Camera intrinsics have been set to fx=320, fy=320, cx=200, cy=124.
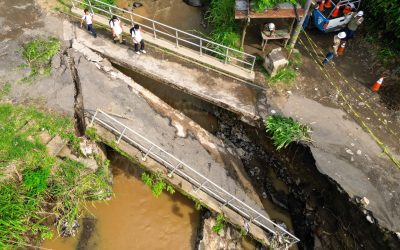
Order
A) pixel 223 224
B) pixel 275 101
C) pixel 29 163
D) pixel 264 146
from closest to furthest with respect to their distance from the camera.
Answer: pixel 29 163 → pixel 223 224 → pixel 275 101 → pixel 264 146

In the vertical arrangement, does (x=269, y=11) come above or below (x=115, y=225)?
above

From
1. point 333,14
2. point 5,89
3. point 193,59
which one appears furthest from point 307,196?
point 5,89

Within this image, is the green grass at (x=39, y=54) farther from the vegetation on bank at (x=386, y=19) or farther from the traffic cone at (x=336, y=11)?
the vegetation on bank at (x=386, y=19)

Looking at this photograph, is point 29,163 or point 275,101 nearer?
point 29,163

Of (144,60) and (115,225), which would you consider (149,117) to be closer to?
(144,60)

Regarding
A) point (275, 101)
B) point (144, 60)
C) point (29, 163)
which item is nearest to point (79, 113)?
point (29, 163)

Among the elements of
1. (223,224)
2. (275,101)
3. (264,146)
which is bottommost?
(223,224)

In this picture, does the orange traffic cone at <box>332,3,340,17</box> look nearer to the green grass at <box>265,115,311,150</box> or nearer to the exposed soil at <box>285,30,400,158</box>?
the exposed soil at <box>285,30,400,158</box>

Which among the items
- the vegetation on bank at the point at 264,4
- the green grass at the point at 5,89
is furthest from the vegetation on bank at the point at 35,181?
the vegetation on bank at the point at 264,4
